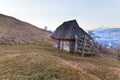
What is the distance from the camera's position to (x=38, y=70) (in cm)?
1597

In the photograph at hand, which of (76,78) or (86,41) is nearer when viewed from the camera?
(76,78)

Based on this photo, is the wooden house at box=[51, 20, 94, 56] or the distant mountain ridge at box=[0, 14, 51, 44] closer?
the wooden house at box=[51, 20, 94, 56]

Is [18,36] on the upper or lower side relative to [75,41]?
upper

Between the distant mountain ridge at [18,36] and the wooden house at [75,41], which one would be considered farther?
the distant mountain ridge at [18,36]

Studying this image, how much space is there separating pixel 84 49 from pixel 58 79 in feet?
56.5

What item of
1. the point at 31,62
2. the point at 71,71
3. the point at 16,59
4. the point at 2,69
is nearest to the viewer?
the point at 71,71

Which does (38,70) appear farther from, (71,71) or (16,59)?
(16,59)

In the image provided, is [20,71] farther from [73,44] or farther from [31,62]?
[73,44]

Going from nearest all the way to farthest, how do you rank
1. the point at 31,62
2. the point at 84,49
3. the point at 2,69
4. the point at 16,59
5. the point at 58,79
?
the point at 58,79 → the point at 2,69 → the point at 31,62 → the point at 16,59 → the point at 84,49

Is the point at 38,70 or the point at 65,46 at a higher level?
the point at 65,46

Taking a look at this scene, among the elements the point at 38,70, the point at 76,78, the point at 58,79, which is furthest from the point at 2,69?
the point at 76,78

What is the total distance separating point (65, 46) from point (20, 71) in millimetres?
17918

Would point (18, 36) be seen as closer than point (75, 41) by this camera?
No

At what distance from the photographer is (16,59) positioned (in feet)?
66.7
